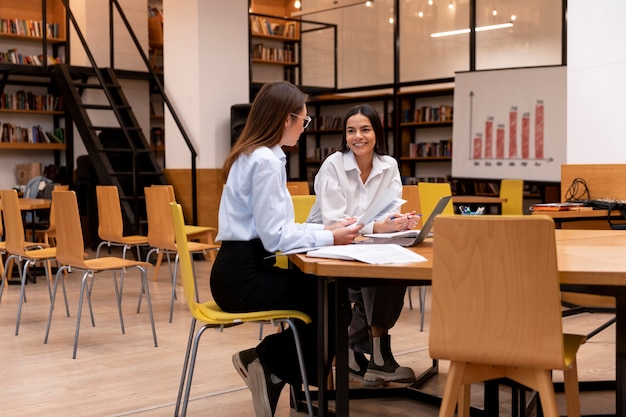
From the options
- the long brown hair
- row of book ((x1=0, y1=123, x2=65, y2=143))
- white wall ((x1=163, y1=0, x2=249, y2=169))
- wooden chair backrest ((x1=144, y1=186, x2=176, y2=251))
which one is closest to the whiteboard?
white wall ((x1=163, y1=0, x2=249, y2=169))

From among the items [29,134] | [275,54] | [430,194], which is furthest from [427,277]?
[275,54]

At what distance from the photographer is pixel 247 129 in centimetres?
304

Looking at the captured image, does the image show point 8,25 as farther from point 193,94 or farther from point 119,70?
point 193,94

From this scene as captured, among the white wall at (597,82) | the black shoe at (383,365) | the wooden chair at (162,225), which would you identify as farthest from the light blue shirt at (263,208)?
the white wall at (597,82)

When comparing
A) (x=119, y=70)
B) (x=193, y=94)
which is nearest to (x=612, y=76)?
(x=193, y=94)

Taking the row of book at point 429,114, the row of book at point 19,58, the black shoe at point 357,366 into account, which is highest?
the row of book at point 19,58

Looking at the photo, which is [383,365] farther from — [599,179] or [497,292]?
[599,179]

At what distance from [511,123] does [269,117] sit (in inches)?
263

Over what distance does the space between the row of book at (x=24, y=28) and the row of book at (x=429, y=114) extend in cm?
502

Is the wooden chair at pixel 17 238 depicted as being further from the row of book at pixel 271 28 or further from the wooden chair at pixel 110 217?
the row of book at pixel 271 28

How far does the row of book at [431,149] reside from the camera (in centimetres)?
1109

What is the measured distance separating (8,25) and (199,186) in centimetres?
377

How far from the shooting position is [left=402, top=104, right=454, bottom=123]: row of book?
10970 millimetres

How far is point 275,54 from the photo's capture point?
1257 centimetres
